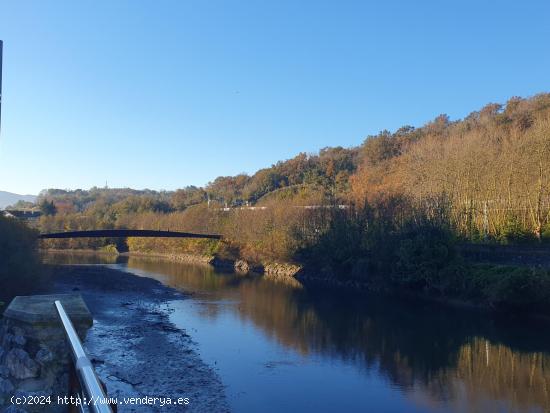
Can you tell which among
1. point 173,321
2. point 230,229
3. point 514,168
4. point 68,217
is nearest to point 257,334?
point 173,321

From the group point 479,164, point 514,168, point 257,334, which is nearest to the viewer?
point 257,334

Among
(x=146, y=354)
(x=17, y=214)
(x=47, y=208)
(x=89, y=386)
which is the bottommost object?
(x=146, y=354)

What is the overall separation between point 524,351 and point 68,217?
197 feet

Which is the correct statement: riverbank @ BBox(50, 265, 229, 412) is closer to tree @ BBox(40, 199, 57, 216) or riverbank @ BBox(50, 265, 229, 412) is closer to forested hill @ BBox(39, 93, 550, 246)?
forested hill @ BBox(39, 93, 550, 246)

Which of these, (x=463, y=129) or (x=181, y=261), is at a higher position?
(x=463, y=129)

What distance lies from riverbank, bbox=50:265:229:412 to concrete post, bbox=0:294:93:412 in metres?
6.59

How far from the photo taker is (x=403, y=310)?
62.8 ft

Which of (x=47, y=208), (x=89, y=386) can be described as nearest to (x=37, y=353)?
(x=89, y=386)

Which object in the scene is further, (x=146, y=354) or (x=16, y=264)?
(x=16, y=264)

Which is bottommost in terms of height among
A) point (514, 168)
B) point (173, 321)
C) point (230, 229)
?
point (173, 321)

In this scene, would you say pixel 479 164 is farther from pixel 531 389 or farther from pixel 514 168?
pixel 531 389

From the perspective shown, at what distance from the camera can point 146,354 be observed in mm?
12289

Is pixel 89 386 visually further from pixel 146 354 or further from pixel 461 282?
pixel 461 282

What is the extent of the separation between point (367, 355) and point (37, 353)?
11.2 meters
